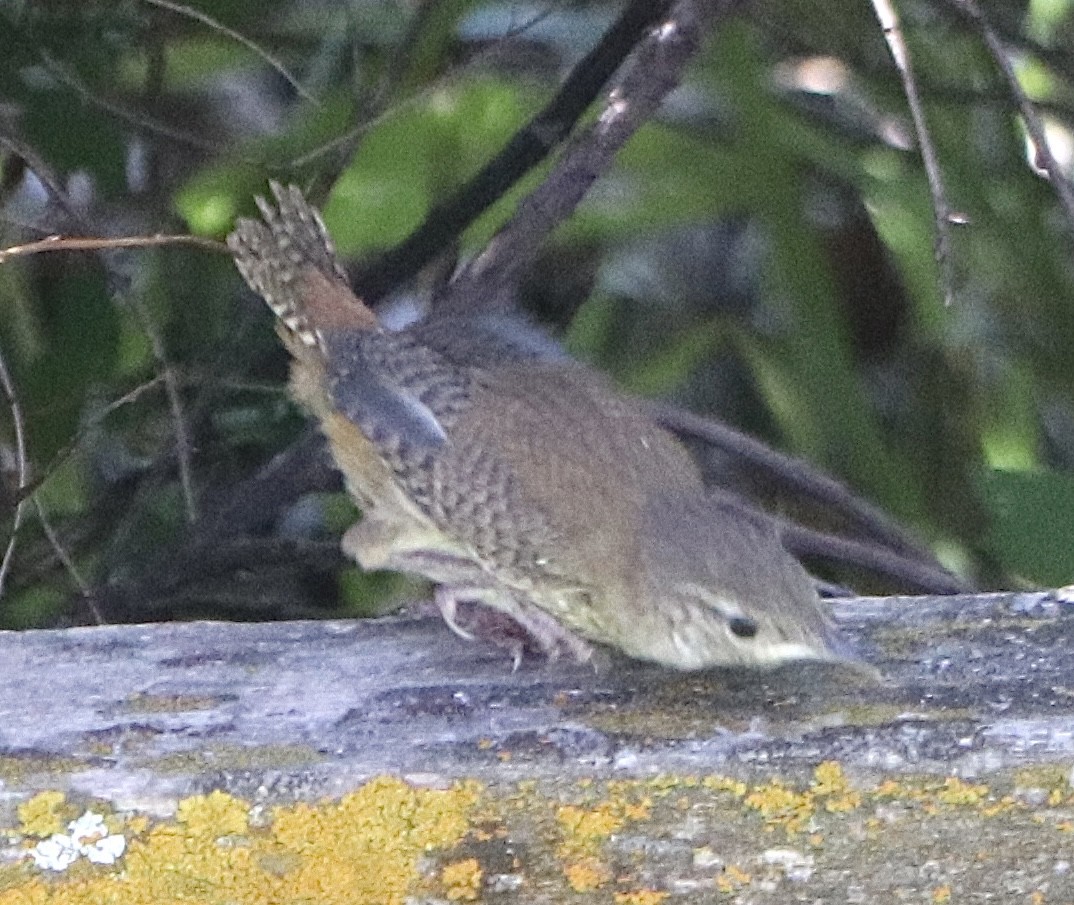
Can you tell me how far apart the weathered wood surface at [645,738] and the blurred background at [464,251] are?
0.87 meters

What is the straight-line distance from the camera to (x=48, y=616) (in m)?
2.73

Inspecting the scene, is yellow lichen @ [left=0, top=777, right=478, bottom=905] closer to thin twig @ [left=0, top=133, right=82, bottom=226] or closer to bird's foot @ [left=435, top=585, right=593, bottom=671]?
bird's foot @ [left=435, top=585, right=593, bottom=671]

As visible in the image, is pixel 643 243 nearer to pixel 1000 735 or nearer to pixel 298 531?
pixel 298 531

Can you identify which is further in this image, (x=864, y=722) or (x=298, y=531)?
(x=298, y=531)

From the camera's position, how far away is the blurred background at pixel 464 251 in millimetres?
2684

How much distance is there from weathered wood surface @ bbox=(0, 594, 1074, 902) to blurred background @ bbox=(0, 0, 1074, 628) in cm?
87

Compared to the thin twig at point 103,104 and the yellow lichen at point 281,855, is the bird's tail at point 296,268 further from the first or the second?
the yellow lichen at point 281,855

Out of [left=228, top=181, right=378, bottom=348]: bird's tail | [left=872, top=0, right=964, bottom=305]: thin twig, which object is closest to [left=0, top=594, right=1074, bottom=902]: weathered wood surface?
[left=872, top=0, right=964, bottom=305]: thin twig

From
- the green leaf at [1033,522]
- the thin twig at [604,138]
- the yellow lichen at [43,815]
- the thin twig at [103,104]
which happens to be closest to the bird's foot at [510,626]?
the yellow lichen at [43,815]

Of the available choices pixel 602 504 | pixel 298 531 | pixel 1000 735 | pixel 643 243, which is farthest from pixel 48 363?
pixel 1000 735

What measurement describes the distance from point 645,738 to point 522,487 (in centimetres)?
55

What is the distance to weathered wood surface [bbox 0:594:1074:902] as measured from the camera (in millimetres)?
1274

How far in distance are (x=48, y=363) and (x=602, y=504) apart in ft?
4.24

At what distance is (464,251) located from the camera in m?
2.98
